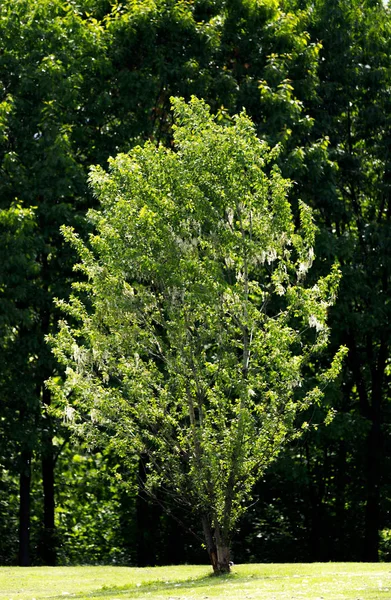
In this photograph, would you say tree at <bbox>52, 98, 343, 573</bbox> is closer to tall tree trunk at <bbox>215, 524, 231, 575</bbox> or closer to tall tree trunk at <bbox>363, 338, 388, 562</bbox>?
tall tree trunk at <bbox>215, 524, 231, 575</bbox>

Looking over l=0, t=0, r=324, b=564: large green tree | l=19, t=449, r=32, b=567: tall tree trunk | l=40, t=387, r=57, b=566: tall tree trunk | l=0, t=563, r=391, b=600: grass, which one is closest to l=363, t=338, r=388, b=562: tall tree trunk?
l=0, t=563, r=391, b=600: grass

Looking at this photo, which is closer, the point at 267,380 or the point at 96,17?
the point at 267,380

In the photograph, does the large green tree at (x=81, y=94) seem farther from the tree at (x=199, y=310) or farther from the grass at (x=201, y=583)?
the tree at (x=199, y=310)

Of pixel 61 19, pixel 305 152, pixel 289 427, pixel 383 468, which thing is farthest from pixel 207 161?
pixel 383 468

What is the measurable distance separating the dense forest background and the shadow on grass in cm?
486

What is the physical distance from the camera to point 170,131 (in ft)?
89.4

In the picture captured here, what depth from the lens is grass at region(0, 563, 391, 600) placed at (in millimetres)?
14320

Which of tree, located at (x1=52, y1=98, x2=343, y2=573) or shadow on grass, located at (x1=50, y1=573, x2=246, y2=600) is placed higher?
tree, located at (x1=52, y1=98, x2=343, y2=573)

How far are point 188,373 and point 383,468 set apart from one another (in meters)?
12.9

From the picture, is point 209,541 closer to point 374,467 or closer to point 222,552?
point 222,552

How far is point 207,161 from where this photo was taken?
1834cm

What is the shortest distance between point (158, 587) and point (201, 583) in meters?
0.72

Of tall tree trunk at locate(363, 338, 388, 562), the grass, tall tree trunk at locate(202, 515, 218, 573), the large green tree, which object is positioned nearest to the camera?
the grass

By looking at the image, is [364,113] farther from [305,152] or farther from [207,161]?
[207,161]
